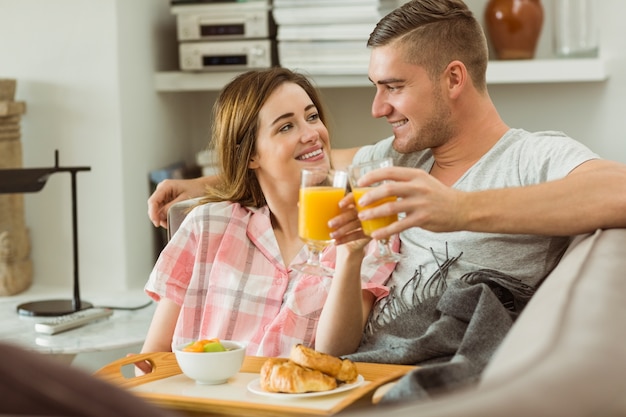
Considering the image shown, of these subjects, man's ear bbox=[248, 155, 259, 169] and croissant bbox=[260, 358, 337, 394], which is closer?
croissant bbox=[260, 358, 337, 394]

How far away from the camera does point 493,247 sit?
2049 mm

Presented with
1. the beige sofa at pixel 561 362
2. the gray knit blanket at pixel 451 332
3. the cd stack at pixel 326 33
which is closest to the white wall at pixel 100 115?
the cd stack at pixel 326 33

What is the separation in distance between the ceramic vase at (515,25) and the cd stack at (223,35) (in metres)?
0.80

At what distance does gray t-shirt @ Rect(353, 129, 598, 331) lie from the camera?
1999mm

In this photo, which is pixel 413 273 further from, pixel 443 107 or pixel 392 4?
pixel 392 4

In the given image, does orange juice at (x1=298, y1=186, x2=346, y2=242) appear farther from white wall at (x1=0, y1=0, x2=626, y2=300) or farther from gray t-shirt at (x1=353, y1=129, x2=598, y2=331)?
white wall at (x1=0, y1=0, x2=626, y2=300)

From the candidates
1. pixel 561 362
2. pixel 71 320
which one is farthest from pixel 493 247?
pixel 71 320

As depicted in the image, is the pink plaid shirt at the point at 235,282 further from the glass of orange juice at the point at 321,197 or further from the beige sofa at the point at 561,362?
the beige sofa at the point at 561,362

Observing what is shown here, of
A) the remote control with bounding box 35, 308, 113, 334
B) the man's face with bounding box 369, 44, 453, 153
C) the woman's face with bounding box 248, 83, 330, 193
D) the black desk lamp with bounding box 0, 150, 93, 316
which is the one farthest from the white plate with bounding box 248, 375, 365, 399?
the black desk lamp with bounding box 0, 150, 93, 316

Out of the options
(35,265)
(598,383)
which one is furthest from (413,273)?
(35,265)

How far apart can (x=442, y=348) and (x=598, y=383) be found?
859 millimetres

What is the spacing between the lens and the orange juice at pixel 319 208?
65.7 inches

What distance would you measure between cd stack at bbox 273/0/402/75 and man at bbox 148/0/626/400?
989 mm

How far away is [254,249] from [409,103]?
0.49 meters
